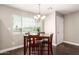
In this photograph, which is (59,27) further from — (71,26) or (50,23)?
(71,26)

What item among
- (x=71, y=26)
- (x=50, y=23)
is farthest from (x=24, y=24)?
(x=71, y=26)

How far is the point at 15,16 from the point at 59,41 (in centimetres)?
153

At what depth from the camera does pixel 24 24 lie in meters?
2.56

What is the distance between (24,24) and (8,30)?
52 cm

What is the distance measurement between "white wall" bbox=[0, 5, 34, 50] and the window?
117mm

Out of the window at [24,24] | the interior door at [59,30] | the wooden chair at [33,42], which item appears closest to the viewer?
the window at [24,24]

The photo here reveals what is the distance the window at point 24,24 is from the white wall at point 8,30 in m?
0.12

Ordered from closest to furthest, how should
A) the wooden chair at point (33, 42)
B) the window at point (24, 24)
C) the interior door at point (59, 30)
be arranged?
the window at point (24, 24) → the wooden chair at point (33, 42) → the interior door at point (59, 30)

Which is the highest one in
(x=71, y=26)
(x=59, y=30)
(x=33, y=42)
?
(x=71, y=26)

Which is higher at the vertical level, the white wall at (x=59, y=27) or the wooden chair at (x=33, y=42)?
the white wall at (x=59, y=27)

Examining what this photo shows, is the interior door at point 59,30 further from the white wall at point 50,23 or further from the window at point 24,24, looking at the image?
the window at point 24,24

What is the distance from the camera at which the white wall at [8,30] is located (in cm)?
254

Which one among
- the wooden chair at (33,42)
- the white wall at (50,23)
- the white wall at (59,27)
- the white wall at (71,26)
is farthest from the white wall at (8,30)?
the white wall at (71,26)

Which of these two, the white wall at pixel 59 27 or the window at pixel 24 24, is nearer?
the window at pixel 24 24
